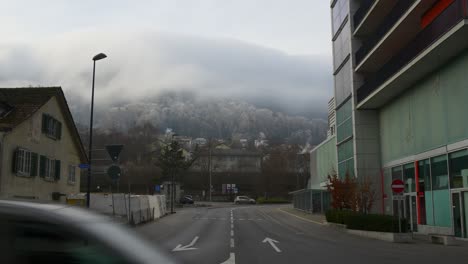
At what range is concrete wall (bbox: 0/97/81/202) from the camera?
995 inches

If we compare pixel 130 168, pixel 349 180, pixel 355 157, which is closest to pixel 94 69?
pixel 349 180

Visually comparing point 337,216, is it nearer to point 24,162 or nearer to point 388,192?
point 388,192

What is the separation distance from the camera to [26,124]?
2742 cm

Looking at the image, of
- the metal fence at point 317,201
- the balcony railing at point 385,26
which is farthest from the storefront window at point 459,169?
the metal fence at point 317,201

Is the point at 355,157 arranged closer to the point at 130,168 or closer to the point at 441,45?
the point at 441,45

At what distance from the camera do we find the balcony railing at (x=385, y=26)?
29.3 meters

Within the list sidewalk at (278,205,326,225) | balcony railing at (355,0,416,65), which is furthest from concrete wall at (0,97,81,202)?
balcony railing at (355,0,416,65)

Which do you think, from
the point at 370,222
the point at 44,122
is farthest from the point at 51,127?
the point at 370,222

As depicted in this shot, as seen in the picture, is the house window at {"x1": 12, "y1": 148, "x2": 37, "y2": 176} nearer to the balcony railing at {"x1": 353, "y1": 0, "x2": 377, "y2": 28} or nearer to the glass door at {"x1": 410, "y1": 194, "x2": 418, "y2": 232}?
the glass door at {"x1": 410, "y1": 194, "x2": 418, "y2": 232}

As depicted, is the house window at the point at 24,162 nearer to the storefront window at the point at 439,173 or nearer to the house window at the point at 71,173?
the house window at the point at 71,173

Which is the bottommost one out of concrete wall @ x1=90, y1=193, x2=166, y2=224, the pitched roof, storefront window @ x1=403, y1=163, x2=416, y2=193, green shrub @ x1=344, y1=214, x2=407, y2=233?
green shrub @ x1=344, y1=214, x2=407, y2=233

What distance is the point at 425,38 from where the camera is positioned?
2600 cm

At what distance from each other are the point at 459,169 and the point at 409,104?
26.8 ft

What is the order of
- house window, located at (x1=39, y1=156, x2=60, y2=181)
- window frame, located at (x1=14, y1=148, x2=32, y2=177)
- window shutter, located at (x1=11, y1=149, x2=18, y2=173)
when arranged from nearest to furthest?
window shutter, located at (x1=11, y1=149, x2=18, y2=173), window frame, located at (x1=14, y1=148, x2=32, y2=177), house window, located at (x1=39, y1=156, x2=60, y2=181)
